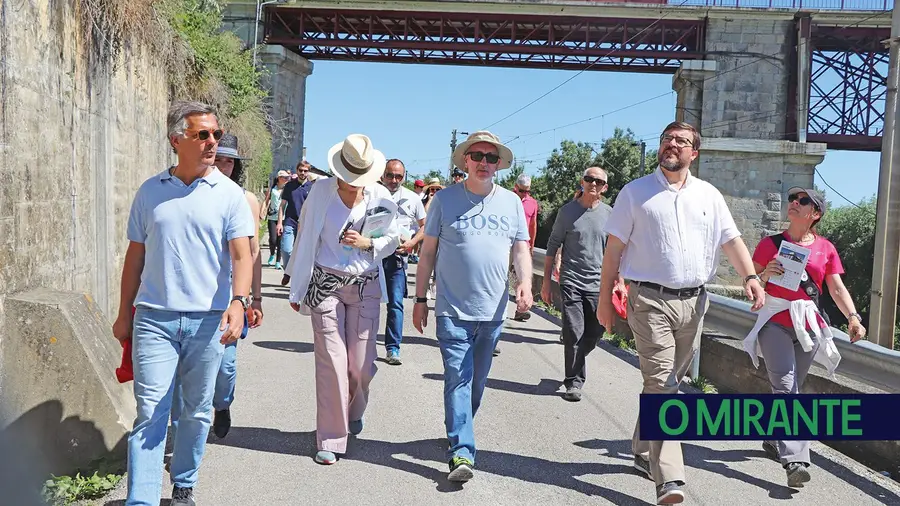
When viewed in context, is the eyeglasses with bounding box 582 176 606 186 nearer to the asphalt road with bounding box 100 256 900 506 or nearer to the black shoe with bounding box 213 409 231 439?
the asphalt road with bounding box 100 256 900 506

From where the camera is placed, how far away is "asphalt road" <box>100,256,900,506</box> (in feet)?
14.7

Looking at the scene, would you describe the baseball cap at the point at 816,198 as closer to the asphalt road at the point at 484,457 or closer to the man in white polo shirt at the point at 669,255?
the man in white polo shirt at the point at 669,255

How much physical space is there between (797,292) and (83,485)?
14.2ft

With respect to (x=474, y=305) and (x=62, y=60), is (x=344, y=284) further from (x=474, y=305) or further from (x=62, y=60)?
(x=62, y=60)

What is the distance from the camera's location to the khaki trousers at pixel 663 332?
4539 millimetres

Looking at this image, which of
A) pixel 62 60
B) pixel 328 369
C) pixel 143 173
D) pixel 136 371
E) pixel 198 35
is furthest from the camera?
pixel 198 35

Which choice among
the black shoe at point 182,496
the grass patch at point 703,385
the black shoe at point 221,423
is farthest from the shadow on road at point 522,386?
the black shoe at point 182,496

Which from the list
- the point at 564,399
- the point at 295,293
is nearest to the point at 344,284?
the point at 295,293

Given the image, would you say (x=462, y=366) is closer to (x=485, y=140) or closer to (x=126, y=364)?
(x=485, y=140)

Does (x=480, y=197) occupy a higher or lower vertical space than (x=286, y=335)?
higher

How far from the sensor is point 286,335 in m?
9.12

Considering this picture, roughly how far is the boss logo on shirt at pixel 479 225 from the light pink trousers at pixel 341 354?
707 millimetres

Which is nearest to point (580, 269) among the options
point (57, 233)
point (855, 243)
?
point (57, 233)

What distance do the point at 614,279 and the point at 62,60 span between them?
4228 millimetres
